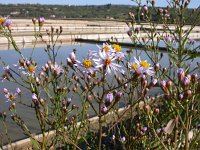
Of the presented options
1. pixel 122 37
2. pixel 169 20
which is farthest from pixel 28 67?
pixel 122 37

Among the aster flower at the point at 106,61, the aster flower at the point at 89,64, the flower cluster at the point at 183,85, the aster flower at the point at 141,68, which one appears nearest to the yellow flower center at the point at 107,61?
the aster flower at the point at 106,61

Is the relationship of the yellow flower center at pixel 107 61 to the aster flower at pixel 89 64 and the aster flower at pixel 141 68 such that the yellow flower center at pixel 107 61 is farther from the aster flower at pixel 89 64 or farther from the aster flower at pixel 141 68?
the aster flower at pixel 141 68

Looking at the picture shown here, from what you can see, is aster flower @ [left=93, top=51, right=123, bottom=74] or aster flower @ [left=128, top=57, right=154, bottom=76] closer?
aster flower @ [left=93, top=51, right=123, bottom=74]

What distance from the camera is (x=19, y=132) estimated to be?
8.48 m

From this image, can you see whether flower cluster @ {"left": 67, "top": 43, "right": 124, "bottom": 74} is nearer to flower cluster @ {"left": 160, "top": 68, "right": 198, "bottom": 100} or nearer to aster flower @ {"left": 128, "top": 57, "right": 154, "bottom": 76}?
aster flower @ {"left": 128, "top": 57, "right": 154, "bottom": 76}

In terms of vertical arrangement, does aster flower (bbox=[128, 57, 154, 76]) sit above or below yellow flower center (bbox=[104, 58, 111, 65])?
below

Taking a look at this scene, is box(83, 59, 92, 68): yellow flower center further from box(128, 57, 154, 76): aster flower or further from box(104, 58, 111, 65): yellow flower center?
box(128, 57, 154, 76): aster flower

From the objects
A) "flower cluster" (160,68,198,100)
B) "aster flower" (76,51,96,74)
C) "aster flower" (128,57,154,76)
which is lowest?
"flower cluster" (160,68,198,100)

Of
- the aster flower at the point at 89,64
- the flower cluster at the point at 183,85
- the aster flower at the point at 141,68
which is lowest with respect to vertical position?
the flower cluster at the point at 183,85

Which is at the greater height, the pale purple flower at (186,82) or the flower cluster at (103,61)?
the flower cluster at (103,61)

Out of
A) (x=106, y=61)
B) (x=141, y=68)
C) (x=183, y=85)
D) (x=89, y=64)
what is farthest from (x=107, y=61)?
(x=183, y=85)

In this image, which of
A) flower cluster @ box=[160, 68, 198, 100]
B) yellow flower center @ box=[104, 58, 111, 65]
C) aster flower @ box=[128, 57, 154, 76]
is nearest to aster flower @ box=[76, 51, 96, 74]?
yellow flower center @ box=[104, 58, 111, 65]

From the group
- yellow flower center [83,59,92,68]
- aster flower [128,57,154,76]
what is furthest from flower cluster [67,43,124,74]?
aster flower [128,57,154,76]

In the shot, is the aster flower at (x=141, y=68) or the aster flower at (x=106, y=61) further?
the aster flower at (x=141, y=68)
